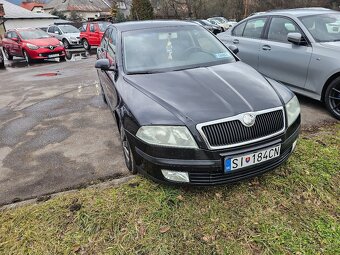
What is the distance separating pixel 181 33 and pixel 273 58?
7.09 ft

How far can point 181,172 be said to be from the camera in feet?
8.31

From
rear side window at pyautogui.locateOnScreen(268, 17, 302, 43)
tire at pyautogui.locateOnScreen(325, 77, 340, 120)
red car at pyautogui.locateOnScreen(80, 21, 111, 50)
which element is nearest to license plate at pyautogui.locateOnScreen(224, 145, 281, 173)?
tire at pyautogui.locateOnScreen(325, 77, 340, 120)

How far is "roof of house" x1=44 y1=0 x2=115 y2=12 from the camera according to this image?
59.1 metres

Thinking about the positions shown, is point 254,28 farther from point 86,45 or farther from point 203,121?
point 86,45

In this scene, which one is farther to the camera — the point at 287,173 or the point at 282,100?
the point at 287,173

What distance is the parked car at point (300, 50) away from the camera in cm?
449

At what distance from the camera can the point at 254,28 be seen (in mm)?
5914

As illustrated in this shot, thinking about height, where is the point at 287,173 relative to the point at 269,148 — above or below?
below

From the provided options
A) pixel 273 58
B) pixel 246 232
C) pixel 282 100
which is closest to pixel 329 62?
pixel 273 58

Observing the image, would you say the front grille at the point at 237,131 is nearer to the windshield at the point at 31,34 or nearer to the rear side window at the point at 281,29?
the rear side window at the point at 281,29

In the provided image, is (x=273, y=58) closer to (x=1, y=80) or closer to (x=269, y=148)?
(x=269, y=148)

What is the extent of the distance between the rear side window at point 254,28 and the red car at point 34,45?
10.3 metres

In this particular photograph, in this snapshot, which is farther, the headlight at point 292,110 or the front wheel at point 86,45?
the front wheel at point 86,45

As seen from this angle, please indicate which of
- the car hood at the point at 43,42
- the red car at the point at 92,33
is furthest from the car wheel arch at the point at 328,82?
the red car at the point at 92,33
